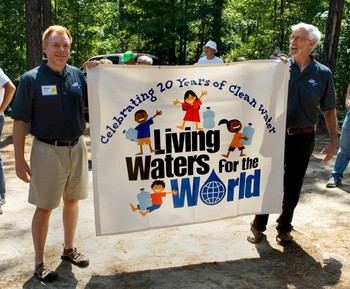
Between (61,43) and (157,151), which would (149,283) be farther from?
(61,43)

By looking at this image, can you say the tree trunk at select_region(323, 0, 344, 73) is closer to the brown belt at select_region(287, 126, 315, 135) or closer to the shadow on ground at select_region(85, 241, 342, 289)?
the brown belt at select_region(287, 126, 315, 135)

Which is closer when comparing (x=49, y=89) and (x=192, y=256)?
(x=49, y=89)

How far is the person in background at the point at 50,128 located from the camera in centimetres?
300

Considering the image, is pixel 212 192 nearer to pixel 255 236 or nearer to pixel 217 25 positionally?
pixel 255 236

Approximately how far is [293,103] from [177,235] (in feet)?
5.43

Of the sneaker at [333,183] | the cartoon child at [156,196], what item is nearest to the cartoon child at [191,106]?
the cartoon child at [156,196]

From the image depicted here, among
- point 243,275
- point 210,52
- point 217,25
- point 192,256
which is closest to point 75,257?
point 192,256

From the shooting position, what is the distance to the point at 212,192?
12.1ft

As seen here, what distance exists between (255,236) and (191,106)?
57.1 inches

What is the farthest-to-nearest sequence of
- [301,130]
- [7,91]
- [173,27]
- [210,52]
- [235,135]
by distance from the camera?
[173,27] < [210,52] < [7,91] < [301,130] < [235,135]

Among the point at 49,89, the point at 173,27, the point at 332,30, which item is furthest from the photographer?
the point at 173,27

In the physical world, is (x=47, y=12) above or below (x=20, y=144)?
above

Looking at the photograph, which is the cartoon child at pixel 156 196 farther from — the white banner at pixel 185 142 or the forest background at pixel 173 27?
the forest background at pixel 173 27

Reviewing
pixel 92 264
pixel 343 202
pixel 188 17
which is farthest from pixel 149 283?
pixel 188 17
